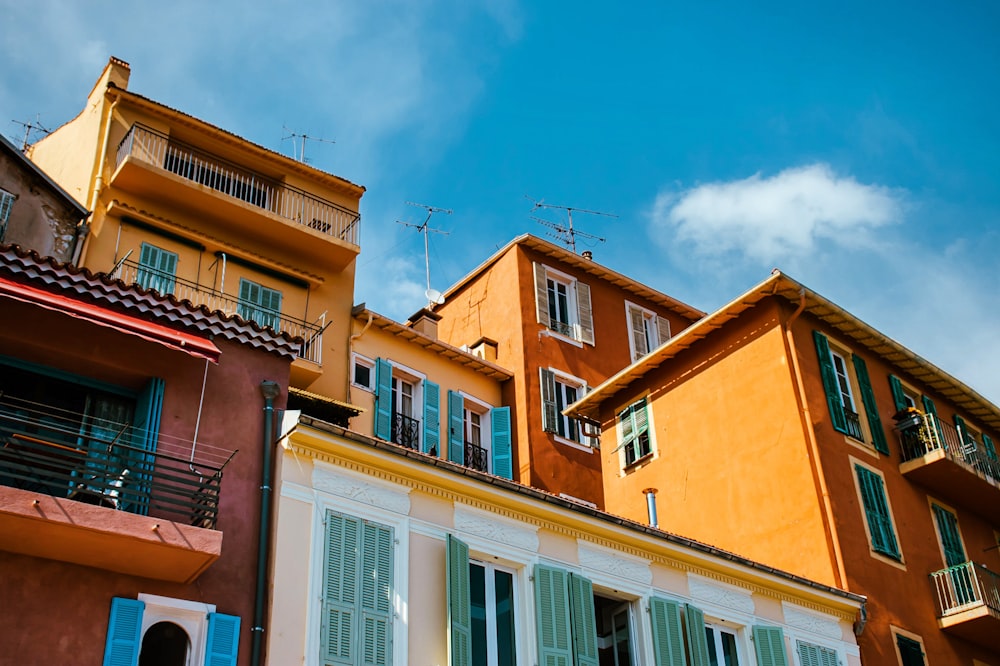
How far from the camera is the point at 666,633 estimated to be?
16.3 m

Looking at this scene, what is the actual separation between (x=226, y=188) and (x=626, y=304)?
12.2 metres

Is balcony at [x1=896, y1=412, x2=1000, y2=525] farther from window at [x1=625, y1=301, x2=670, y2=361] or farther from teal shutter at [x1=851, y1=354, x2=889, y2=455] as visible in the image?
window at [x1=625, y1=301, x2=670, y2=361]

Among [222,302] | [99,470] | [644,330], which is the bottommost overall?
[99,470]

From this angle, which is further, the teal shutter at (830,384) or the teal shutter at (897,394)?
the teal shutter at (897,394)

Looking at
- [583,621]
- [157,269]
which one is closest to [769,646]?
[583,621]

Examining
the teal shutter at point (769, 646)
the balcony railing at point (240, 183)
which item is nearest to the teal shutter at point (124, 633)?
the teal shutter at point (769, 646)

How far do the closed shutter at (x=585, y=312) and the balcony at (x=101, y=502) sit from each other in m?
19.2

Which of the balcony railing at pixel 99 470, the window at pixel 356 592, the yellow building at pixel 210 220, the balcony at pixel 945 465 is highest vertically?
the yellow building at pixel 210 220

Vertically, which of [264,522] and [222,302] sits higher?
[222,302]

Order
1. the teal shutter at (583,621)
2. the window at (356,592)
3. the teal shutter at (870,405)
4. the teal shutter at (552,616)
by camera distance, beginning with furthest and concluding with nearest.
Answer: the teal shutter at (870,405) → the teal shutter at (583,621) → the teal shutter at (552,616) → the window at (356,592)

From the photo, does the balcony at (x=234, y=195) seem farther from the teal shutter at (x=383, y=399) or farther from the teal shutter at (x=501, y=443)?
the teal shutter at (x=501, y=443)

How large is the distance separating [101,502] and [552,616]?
235 inches

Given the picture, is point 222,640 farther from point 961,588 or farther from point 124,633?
point 961,588

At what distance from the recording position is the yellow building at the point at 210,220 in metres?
23.8
